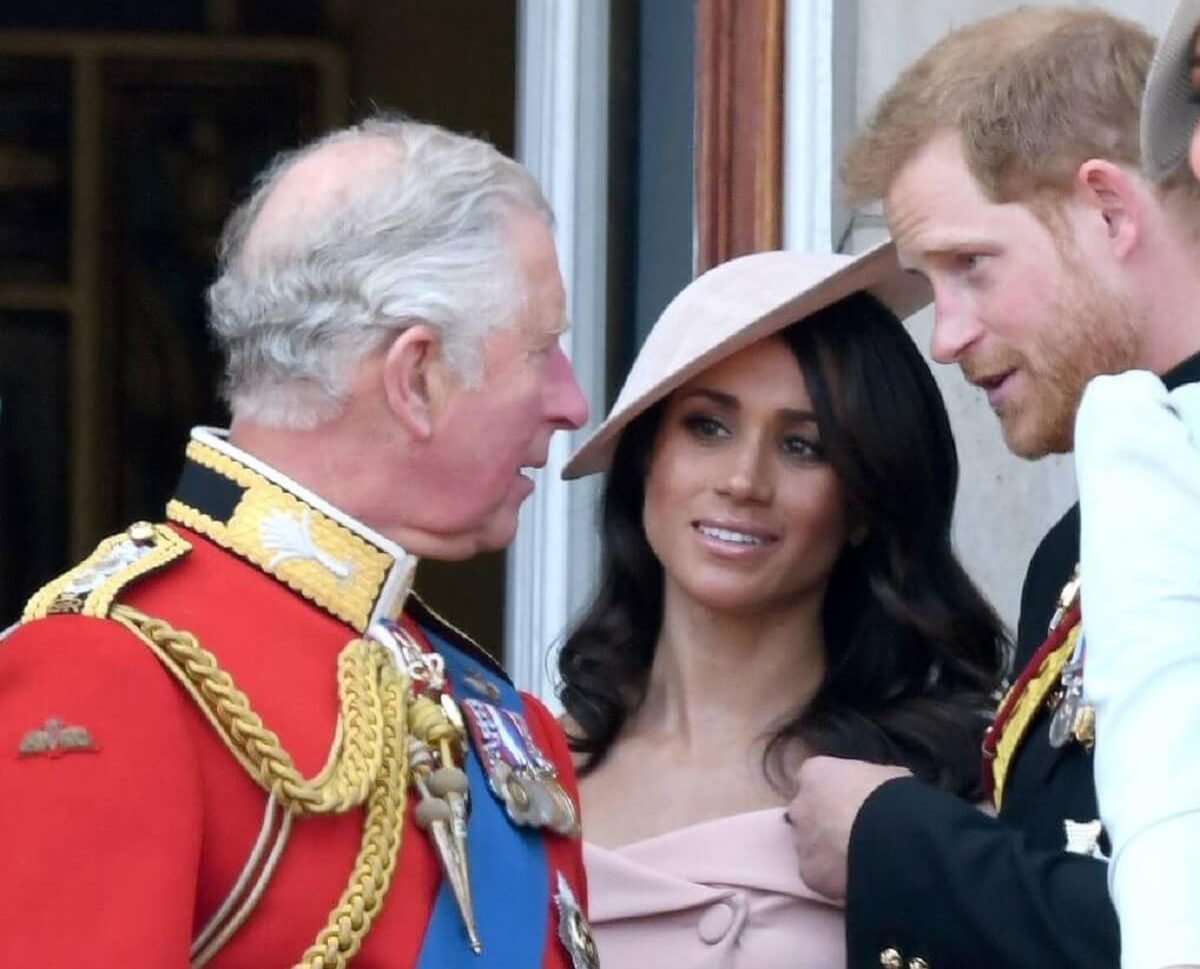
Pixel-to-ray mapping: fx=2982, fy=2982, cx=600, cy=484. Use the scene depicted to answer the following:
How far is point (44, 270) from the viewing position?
4.98 metres

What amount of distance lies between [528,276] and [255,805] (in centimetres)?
53

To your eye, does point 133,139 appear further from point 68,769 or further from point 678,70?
point 68,769

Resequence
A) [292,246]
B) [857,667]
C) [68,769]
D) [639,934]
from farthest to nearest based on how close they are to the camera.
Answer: [857,667] → [639,934] → [292,246] → [68,769]

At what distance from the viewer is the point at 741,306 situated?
3.10 m

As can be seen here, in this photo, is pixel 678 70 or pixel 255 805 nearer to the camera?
pixel 255 805

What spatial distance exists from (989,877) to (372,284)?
0.66 meters

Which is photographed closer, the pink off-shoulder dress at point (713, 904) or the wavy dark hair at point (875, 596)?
the pink off-shoulder dress at point (713, 904)

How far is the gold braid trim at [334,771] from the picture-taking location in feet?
6.98

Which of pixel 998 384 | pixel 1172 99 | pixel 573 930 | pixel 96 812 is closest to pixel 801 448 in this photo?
pixel 998 384

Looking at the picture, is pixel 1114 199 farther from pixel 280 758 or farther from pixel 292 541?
pixel 280 758

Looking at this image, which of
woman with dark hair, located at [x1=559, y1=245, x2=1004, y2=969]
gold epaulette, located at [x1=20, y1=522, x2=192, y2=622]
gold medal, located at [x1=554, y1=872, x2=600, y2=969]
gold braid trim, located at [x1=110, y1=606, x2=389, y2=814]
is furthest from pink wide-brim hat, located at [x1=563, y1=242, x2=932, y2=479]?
gold braid trim, located at [x1=110, y1=606, x2=389, y2=814]

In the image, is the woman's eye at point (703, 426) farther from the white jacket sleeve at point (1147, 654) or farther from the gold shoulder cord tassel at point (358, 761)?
the white jacket sleeve at point (1147, 654)

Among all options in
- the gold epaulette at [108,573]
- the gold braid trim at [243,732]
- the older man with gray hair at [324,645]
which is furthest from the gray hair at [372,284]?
the gold braid trim at [243,732]

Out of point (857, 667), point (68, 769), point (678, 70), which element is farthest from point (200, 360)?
point (68, 769)
